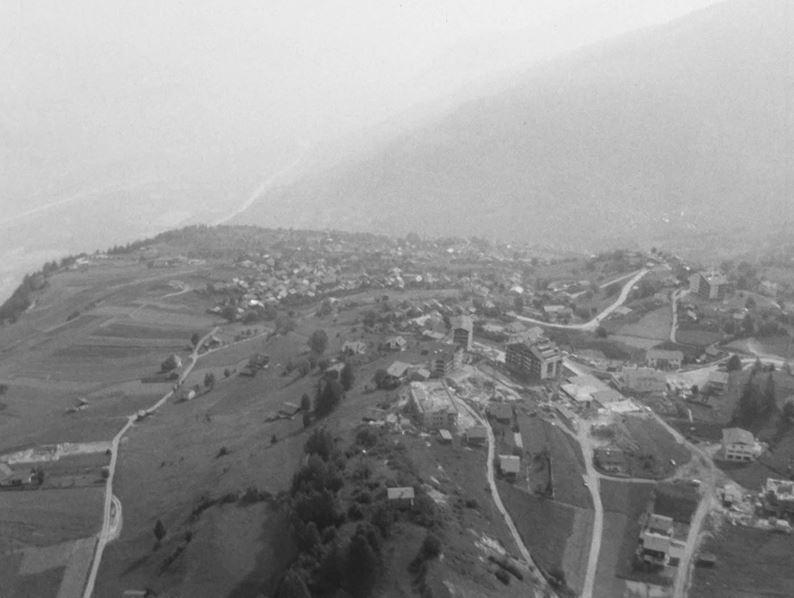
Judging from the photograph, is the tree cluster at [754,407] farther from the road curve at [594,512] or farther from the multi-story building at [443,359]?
the multi-story building at [443,359]

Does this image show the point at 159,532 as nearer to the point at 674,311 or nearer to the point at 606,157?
the point at 674,311

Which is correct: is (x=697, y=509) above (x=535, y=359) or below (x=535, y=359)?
below

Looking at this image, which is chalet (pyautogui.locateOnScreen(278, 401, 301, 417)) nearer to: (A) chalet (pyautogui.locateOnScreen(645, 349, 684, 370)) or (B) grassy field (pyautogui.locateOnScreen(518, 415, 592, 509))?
(B) grassy field (pyautogui.locateOnScreen(518, 415, 592, 509))

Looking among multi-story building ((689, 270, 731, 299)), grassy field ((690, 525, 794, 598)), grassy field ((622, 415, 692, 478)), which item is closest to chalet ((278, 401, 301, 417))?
grassy field ((622, 415, 692, 478))

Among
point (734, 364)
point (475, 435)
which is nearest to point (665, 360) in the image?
point (734, 364)

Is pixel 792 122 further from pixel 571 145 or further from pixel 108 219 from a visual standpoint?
pixel 108 219

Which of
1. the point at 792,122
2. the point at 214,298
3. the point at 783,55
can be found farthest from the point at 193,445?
the point at 783,55

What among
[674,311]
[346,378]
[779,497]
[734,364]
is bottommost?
[674,311]
